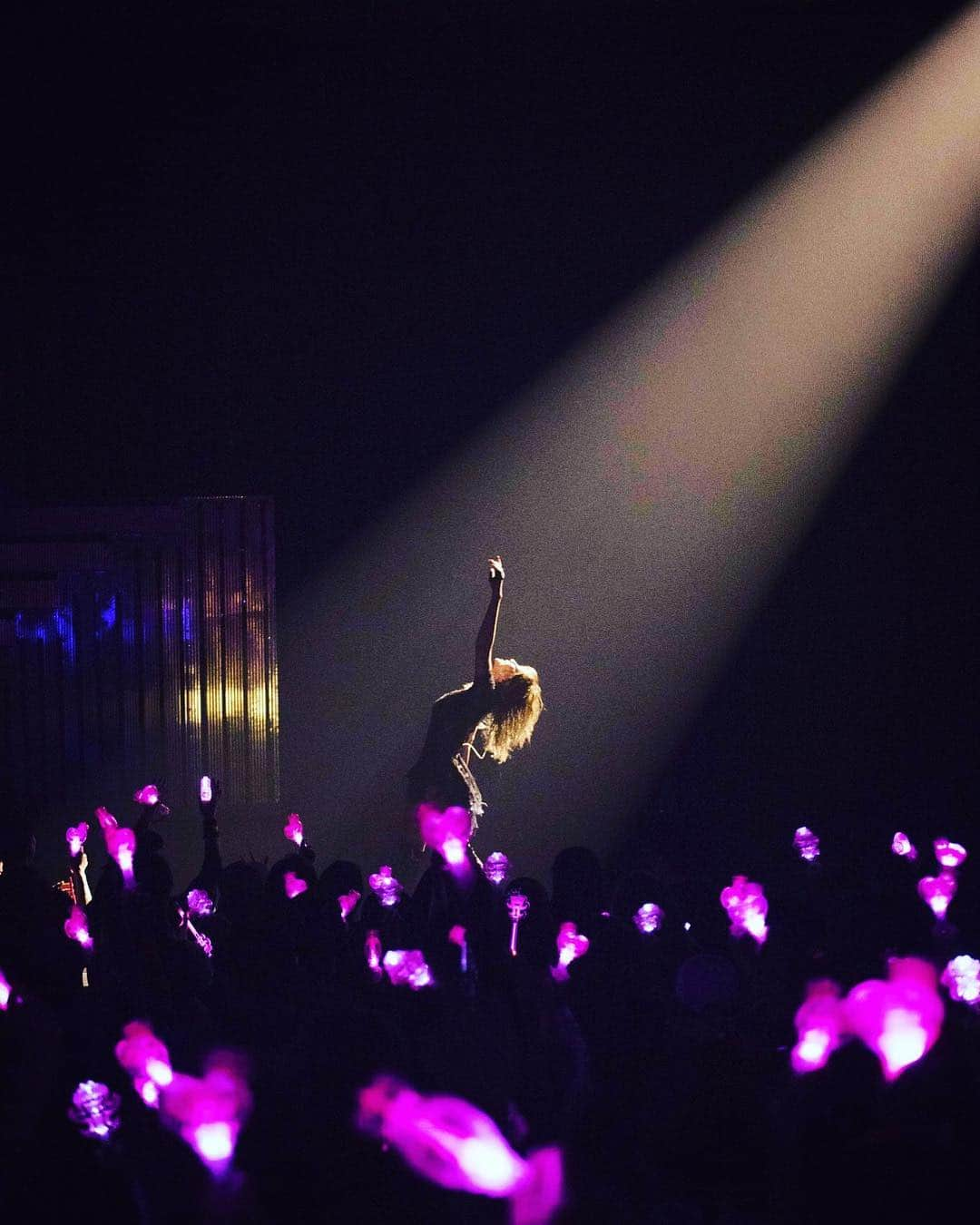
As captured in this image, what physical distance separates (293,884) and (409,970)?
141 cm

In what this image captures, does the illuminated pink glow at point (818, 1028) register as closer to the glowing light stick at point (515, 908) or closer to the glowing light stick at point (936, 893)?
the glowing light stick at point (515, 908)

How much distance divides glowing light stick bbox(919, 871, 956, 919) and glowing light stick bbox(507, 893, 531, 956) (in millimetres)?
1524

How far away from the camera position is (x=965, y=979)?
3811mm

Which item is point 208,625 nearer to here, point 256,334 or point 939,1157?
point 256,334

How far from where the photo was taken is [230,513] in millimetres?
8555

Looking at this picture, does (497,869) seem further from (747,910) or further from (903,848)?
(903,848)

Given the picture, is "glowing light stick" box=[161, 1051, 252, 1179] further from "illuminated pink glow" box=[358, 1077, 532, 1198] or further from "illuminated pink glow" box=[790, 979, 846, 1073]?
"illuminated pink glow" box=[790, 979, 846, 1073]

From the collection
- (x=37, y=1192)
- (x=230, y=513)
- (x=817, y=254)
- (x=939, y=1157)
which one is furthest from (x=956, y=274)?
(x=37, y=1192)

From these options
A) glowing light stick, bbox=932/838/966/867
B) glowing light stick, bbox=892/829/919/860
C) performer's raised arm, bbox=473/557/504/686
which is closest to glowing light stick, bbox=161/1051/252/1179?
glowing light stick, bbox=892/829/919/860

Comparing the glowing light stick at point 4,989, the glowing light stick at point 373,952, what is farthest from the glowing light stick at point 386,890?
the glowing light stick at point 4,989

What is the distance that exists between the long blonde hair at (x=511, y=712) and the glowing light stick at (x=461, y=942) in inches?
151

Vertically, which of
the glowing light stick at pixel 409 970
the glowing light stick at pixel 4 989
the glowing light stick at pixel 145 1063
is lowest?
the glowing light stick at pixel 4 989

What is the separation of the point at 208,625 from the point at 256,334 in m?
2.08

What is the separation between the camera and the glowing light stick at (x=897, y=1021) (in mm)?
2764
